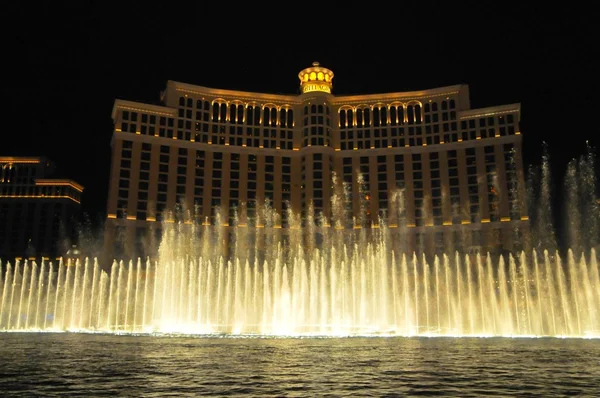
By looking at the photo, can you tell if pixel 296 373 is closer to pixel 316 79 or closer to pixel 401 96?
pixel 401 96

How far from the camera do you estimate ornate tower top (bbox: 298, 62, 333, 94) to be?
10631cm

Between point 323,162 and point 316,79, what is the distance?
17192 mm

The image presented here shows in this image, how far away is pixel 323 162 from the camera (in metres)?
102

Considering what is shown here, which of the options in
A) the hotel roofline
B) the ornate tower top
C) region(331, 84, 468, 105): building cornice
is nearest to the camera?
the hotel roofline

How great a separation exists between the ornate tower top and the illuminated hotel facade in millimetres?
216

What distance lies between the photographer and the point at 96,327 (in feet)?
169

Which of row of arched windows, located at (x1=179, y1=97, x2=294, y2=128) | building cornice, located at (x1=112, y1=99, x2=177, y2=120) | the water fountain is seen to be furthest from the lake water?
row of arched windows, located at (x1=179, y1=97, x2=294, y2=128)

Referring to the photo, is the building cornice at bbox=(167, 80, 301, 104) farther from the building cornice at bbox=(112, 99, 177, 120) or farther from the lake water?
the lake water

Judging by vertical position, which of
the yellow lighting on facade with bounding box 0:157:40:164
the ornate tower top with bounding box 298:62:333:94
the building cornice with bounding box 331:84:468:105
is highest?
the ornate tower top with bounding box 298:62:333:94

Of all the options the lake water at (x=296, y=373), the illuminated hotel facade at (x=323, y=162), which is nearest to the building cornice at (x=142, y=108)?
the illuminated hotel facade at (x=323, y=162)

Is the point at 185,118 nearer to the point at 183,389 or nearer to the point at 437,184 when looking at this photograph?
the point at 437,184

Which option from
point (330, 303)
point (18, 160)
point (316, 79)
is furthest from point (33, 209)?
point (330, 303)

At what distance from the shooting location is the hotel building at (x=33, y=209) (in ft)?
419

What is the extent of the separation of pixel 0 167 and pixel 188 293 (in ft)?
330
